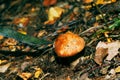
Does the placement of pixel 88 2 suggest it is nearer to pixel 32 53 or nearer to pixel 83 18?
pixel 83 18

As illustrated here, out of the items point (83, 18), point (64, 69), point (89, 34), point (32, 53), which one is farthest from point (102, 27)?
point (32, 53)

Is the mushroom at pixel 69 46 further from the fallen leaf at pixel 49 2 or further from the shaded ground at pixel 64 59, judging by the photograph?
the fallen leaf at pixel 49 2

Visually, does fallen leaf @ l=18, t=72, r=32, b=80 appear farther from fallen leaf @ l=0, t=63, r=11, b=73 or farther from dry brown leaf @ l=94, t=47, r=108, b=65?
dry brown leaf @ l=94, t=47, r=108, b=65

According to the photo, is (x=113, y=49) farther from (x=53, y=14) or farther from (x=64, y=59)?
(x=53, y=14)

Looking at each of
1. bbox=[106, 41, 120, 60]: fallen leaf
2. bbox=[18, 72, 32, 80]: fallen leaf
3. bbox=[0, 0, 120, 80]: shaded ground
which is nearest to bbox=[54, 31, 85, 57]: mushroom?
bbox=[0, 0, 120, 80]: shaded ground

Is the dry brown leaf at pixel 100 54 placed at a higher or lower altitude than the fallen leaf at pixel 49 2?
lower

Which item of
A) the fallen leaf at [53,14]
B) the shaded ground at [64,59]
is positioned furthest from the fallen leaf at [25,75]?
the fallen leaf at [53,14]
